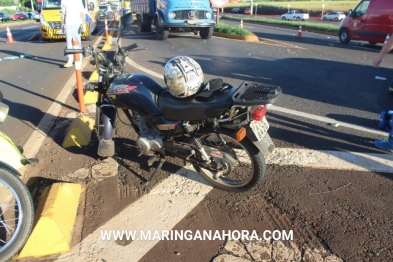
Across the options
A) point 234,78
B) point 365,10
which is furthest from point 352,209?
point 365,10

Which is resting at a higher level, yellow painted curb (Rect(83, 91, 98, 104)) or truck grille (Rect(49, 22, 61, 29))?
truck grille (Rect(49, 22, 61, 29))

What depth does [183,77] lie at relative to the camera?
3123 mm

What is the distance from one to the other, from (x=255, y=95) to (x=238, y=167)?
1.08 m

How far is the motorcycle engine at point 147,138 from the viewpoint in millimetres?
3621

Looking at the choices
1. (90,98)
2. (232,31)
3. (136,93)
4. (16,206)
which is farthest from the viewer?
(232,31)

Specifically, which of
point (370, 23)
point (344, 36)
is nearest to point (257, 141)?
point (370, 23)

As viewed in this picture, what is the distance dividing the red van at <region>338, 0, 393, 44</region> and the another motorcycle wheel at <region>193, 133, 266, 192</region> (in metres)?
14.3

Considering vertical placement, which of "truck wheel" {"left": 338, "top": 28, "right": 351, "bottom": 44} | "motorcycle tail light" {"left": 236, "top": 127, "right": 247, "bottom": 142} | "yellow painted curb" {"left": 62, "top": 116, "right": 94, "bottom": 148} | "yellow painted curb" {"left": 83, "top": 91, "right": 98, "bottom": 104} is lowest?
"yellow painted curb" {"left": 62, "top": 116, "right": 94, "bottom": 148}

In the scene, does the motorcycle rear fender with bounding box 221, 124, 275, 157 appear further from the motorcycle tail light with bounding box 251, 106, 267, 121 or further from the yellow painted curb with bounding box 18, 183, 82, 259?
the yellow painted curb with bounding box 18, 183, 82, 259

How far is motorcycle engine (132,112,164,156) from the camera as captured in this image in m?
3.62

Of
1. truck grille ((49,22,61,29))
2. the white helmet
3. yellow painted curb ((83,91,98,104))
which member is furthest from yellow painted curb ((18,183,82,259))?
truck grille ((49,22,61,29))

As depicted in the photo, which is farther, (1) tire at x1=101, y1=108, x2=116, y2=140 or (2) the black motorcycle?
(1) tire at x1=101, y1=108, x2=116, y2=140

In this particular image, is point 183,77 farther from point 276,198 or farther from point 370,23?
point 370,23

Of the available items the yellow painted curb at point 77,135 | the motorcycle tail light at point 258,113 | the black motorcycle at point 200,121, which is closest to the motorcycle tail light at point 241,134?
the black motorcycle at point 200,121
